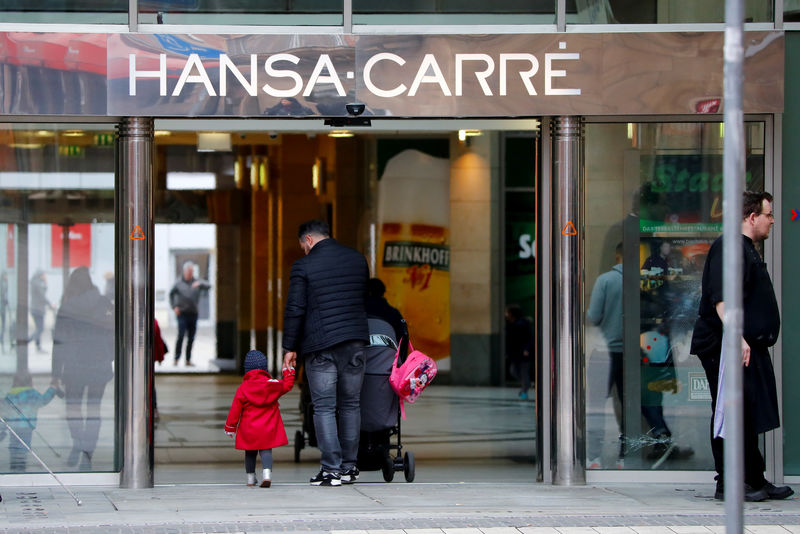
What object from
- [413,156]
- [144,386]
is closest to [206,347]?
[413,156]

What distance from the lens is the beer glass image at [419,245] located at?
19.6 metres

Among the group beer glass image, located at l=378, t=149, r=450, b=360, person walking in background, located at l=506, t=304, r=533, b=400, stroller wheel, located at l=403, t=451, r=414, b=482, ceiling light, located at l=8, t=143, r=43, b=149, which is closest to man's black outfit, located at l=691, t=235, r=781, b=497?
stroller wheel, located at l=403, t=451, r=414, b=482

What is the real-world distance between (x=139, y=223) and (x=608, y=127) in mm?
3391

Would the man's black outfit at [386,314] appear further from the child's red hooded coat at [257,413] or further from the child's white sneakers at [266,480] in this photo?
the child's white sneakers at [266,480]

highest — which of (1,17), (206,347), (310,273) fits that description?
(1,17)

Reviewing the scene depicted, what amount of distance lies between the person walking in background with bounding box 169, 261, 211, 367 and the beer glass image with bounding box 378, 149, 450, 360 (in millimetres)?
5414

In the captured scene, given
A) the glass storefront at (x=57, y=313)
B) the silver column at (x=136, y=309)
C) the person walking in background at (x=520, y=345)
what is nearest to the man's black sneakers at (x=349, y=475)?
the silver column at (x=136, y=309)

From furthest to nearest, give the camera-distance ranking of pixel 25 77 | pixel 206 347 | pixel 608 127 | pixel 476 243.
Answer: pixel 206 347
pixel 476 243
pixel 608 127
pixel 25 77

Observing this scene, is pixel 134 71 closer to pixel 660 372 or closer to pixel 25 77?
pixel 25 77

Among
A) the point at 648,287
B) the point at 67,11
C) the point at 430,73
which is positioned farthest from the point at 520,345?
the point at 67,11

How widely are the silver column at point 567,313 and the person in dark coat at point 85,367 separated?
321 cm

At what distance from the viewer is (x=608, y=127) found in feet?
30.4

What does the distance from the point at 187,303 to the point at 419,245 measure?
665 cm

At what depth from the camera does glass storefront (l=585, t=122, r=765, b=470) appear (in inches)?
366
